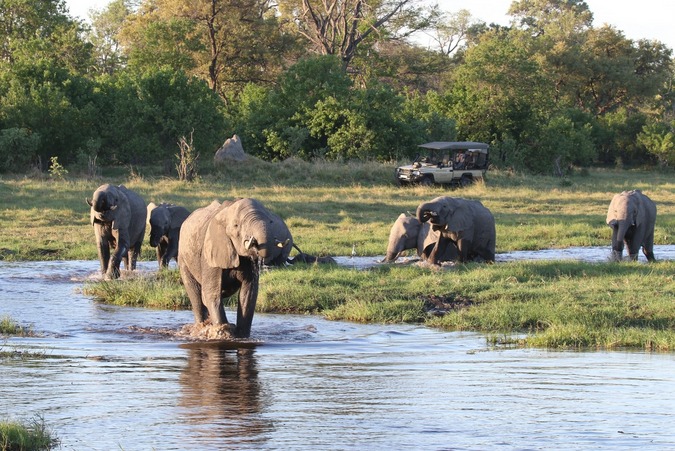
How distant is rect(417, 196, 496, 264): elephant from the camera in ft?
55.3

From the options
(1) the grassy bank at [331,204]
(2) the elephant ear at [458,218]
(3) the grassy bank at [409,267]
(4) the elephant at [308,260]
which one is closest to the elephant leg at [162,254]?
(1) the grassy bank at [331,204]

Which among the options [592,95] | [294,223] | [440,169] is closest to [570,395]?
[294,223]

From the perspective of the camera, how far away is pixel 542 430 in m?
6.87

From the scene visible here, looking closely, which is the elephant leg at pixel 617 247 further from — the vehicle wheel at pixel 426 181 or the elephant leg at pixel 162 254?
the vehicle wheel at pixel 426 181

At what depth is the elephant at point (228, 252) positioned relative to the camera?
910 centimetres

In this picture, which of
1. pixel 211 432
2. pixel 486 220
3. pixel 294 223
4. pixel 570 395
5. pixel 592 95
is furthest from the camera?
pixel 592 95

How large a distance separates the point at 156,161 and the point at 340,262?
21.7 meters

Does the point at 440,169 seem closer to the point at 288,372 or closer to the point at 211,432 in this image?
the point at 288,372

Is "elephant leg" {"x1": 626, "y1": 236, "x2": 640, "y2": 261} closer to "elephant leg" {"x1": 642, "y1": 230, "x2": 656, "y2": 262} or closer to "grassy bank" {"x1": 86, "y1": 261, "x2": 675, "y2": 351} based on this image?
"elephant leg" {"x1": 642, "y1": 230, "x2": 656, "y2": 262}

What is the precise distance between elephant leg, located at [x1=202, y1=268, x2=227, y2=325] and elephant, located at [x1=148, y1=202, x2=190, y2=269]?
6.99m

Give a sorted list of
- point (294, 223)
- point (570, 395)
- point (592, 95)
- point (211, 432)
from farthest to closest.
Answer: point (592, 95) < point (294, 223) < point (570, 395) < point (211, 432)

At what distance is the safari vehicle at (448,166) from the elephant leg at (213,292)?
2520 cm

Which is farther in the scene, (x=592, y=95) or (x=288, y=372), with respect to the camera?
(x=592, y=95)

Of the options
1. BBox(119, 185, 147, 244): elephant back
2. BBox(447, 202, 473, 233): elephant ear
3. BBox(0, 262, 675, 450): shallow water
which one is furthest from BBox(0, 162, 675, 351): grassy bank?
BBox(119, 185, 147, 244): elephant back
